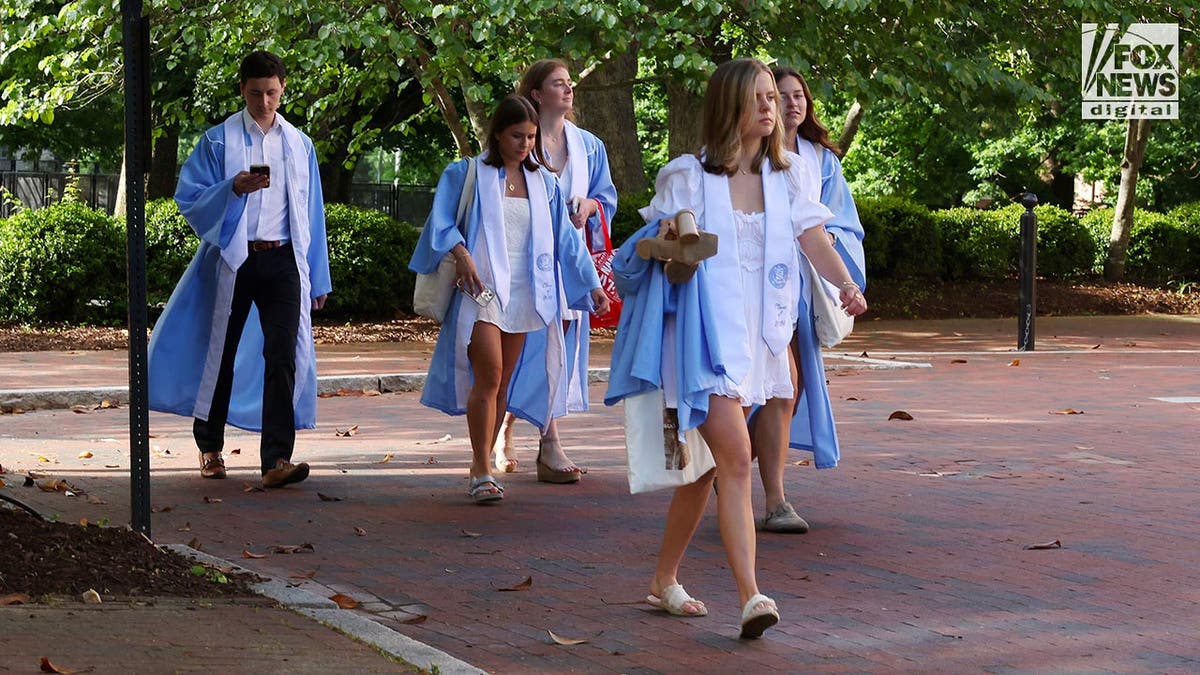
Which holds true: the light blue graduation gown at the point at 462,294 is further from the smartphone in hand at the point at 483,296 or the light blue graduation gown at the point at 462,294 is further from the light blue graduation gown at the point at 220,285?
the light blue graduation gown at the point at 220,285

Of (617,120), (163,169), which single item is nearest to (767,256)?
(617,120)

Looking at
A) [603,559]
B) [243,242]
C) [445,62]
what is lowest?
[603,559]

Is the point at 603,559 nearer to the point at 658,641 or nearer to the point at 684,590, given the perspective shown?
the point at 684,590

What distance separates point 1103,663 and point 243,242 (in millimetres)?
4683

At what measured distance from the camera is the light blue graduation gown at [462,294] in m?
7.78

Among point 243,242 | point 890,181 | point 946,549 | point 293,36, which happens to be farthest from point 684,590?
point 890,181

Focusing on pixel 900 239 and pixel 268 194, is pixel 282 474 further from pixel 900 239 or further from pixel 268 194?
pixel 900 239

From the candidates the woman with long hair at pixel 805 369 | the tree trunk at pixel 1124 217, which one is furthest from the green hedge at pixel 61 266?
the tree trunk at pixel 1124 217

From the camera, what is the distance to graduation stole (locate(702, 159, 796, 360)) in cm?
529

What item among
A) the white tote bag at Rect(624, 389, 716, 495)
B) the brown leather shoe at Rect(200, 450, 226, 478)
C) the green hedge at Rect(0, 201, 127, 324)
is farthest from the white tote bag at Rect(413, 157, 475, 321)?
the green hedge at Rect(0, 201, 127, 324)

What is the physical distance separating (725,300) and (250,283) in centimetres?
359

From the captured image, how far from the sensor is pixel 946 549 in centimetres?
655

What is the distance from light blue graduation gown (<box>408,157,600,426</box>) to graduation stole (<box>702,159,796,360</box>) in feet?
8.25

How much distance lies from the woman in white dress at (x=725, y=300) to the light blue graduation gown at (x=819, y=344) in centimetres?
140
